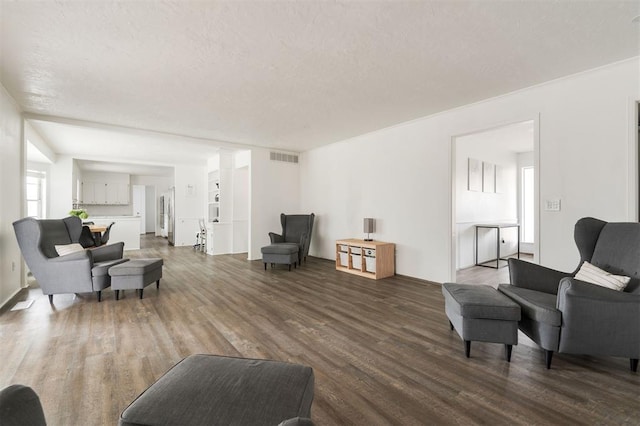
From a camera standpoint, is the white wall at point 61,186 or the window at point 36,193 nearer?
the window at point 36,193

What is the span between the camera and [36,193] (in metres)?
6.98

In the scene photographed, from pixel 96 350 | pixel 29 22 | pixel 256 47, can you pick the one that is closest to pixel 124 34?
pixel 29 22

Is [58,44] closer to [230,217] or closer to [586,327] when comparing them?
[586,327]

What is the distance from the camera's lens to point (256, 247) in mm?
6848

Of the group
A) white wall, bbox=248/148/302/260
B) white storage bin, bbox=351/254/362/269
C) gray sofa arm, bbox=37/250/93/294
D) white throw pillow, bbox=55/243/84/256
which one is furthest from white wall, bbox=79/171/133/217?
white storage bin, bbox=351/254/362/269

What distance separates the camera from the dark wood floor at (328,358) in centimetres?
169

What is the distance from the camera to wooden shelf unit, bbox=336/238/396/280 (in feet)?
16.1

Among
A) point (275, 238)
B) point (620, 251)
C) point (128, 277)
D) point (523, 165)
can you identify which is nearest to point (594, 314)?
point (620, 251)

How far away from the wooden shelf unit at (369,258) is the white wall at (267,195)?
2204 mm

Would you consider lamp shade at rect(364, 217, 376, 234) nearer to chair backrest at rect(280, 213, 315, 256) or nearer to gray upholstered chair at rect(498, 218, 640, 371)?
chair backrest at rect(280, 213, 315, 256)

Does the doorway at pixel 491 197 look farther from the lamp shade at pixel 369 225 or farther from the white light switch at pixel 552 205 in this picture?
the lamp shade at pixel 369 225

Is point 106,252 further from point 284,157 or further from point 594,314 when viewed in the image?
point 594,314

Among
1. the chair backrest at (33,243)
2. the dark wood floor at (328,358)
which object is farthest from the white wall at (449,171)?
the chair backrest at (33,243)

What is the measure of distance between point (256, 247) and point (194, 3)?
210 inches
